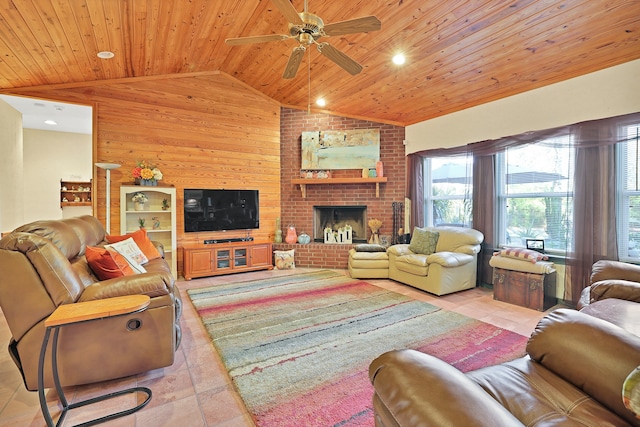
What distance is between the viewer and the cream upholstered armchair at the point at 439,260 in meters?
3.76

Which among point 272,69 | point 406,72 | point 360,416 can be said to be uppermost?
point 272,69

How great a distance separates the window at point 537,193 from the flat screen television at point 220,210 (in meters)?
3.89

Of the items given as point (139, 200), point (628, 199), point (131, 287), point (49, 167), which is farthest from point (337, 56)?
point (49, 167)

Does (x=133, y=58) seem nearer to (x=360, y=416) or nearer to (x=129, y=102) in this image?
(x=129, y=102)

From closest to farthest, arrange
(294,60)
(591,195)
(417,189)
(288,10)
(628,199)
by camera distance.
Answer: (288,10)
(294,60)
(628,199)
(591,195)
(417,189)

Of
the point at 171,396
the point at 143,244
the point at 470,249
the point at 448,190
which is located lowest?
the point at 171,396

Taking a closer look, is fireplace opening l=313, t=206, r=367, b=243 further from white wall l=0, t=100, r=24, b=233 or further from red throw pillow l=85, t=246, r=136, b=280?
white wall l=0, t=100, r=24, b=233

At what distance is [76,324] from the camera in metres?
1.79

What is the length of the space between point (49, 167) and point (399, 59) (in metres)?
7.42

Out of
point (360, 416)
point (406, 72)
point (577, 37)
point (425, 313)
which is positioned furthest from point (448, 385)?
point (406, 72)

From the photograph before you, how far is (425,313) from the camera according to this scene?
125 inches

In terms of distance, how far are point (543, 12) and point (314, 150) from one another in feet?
12.0

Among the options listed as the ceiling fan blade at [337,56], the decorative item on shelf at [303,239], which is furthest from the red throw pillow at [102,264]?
the decorative item on shelf at [303,239]

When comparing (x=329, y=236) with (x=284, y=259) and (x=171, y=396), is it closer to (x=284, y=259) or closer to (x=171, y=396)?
(x=284, y=259)
